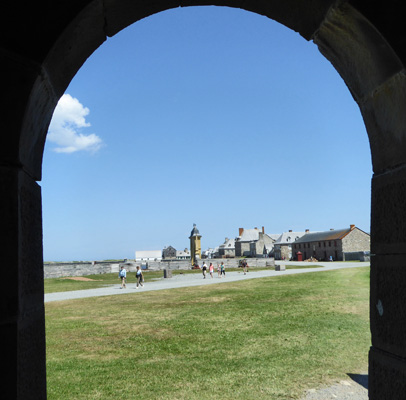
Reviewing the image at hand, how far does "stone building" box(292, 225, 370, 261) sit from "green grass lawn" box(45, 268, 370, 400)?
60.9 metres

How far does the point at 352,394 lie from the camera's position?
5.73m

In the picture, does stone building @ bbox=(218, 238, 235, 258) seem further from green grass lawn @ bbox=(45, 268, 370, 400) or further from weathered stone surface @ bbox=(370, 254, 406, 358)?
weathered stone surface @ bbox=(370, 254, 406, 358)

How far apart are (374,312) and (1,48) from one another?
2.55 m

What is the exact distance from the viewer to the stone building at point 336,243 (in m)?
72.4

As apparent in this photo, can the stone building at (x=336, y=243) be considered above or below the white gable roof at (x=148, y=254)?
above

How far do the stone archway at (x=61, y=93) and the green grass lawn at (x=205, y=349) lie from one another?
4.01 meters

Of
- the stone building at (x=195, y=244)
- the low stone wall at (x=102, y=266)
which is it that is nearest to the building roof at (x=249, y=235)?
the low stone wall at (x=102, y=266)

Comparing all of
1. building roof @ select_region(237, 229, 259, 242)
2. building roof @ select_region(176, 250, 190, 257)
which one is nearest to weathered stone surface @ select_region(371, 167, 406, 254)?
building roof @ select_region(237, 229, 259, 242)

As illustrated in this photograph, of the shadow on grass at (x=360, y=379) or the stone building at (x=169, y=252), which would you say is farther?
the stone building at (x=169, y=252)

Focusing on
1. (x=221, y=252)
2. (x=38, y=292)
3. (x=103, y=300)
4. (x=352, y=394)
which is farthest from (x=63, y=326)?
(x=221, y=252)

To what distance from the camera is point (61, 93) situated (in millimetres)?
2529

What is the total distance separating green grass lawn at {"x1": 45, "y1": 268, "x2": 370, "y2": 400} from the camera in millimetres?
6262

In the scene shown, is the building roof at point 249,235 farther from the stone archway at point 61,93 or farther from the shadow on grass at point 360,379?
the stone archway at point 61,93

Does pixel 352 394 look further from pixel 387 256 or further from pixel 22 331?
pixel 22 331
